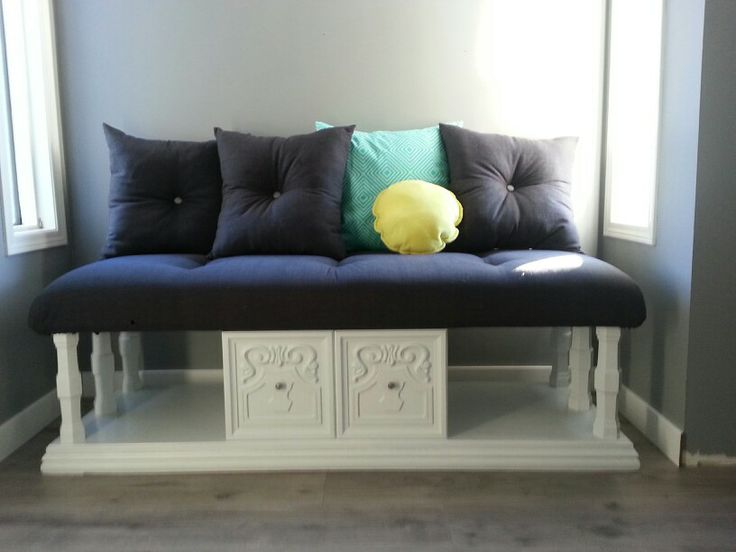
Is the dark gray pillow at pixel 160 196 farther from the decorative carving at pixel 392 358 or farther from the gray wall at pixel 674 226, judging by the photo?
the gray wall at pixel 674 226

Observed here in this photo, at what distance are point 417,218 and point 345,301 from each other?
0.45 metres

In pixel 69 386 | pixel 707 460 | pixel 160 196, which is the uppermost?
pixel 160 196

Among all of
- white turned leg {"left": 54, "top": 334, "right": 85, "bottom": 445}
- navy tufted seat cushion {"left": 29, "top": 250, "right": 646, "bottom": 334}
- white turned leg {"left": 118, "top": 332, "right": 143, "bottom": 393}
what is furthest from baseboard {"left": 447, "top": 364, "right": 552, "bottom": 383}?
A: white turned leg {"left": 54, "top": 334, "right": 85, "bottom": 445}

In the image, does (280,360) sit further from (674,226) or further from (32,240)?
(674,226)

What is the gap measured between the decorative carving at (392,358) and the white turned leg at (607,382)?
0.47 meters

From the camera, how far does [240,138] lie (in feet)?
6.59

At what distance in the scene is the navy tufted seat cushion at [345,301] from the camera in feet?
4.95

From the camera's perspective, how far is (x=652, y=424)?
1785 mm

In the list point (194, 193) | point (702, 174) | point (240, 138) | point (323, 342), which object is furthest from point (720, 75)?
point (194, 193)

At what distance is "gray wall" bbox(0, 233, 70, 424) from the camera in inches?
69.5

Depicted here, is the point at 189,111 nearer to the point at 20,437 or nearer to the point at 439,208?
the point at 439,208

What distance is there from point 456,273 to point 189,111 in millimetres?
1282

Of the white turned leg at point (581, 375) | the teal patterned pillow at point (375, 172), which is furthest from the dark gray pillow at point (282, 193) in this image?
the white turned leg at point (581, 375)

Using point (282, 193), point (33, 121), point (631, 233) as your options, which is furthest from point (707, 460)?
point (33, 121)
